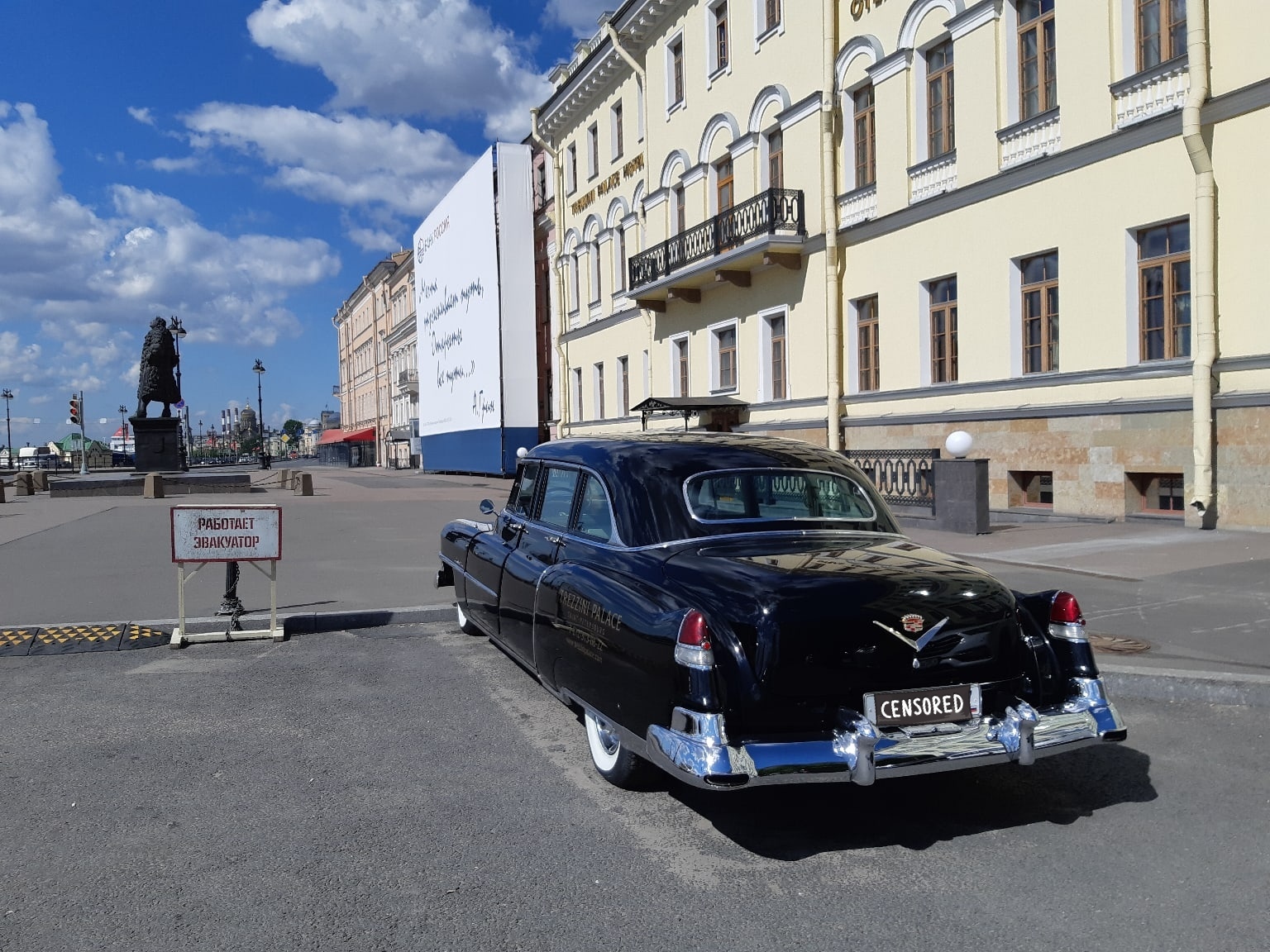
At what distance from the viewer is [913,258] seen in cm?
1852

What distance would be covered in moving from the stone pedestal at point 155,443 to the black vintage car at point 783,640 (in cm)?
3672

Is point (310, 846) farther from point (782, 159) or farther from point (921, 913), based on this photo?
point (782, 159)

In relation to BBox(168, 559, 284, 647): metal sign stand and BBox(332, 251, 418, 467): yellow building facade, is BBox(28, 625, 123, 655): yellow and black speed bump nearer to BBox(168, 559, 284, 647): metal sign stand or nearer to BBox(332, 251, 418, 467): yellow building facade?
BBox(168, 559, 284, 647): metal sign stand

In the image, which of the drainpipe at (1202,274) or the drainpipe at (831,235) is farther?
the drainpipe at (831,235)

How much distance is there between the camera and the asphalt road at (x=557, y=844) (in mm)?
3098

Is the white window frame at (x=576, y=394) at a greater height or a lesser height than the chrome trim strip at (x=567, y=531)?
greater

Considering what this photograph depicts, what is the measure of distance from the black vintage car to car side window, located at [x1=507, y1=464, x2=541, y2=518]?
1009 mm

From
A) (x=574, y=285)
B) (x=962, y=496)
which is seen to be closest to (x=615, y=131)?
(x=574, y=285)

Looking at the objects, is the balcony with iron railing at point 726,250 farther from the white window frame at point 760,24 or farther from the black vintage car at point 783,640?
the black vintage car at point 783,640

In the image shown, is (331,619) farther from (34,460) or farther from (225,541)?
(34,460)

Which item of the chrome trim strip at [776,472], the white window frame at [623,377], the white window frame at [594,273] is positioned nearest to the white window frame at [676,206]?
the white window frame at [623,377]

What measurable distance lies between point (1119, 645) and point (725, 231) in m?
18.2

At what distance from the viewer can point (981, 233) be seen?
1698 cm

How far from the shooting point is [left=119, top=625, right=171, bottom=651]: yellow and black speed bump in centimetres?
748
